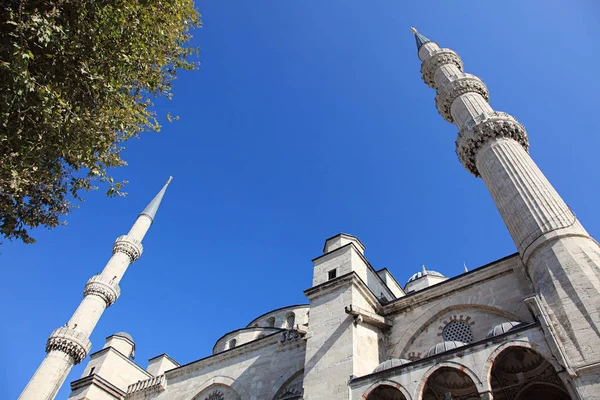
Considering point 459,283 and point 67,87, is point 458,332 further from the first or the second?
point 67,87

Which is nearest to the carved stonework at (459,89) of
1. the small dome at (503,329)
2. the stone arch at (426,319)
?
the stone arch at (426,319)

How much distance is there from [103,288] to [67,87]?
47.4 ft

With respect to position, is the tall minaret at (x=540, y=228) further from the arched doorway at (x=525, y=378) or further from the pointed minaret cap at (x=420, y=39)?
the pointed minaret cap at (x=420, y=39)

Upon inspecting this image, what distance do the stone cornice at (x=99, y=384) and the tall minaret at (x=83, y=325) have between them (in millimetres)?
676

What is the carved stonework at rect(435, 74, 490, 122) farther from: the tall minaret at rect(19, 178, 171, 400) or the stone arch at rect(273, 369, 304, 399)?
the tall minaret at rect(19, 178, 171, 400)

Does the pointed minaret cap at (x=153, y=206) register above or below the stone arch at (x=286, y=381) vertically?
above

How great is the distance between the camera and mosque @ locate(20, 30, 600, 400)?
7.80 metres

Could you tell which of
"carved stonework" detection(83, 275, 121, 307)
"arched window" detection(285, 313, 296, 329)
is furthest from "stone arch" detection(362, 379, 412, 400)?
"carved stonework" detection(83, 275, 121, 307)

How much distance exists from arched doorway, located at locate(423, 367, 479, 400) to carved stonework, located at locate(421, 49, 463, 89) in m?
13.2

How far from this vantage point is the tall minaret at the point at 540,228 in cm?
729

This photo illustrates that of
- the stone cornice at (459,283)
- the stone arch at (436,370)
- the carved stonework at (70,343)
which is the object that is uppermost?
the carved stonework at (70,343)

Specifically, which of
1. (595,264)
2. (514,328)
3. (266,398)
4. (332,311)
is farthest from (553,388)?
(266,398)

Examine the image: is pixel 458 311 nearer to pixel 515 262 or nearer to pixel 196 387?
pixel 515 262

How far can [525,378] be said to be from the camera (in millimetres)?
8422
